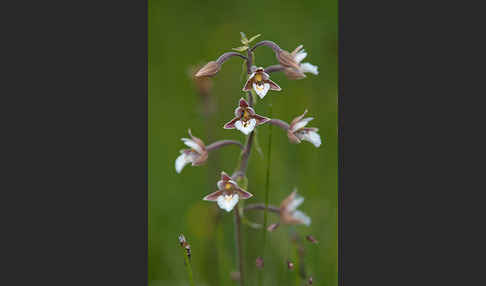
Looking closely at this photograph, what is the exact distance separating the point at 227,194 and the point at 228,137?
2.29 meters

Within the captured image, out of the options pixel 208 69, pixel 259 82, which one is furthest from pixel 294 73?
pixel 208 69

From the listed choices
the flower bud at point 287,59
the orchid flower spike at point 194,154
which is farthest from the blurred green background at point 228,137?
the flower bud at point 287,59

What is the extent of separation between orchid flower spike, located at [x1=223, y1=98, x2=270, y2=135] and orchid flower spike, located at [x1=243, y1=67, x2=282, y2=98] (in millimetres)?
115

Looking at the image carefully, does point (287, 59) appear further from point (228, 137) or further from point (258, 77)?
A: point (228, 137)

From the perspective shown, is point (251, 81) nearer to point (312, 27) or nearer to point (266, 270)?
point (266, 270)

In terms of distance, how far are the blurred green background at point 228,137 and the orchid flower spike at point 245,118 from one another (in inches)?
57.4

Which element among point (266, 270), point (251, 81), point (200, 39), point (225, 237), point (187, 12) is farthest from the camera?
point (200, 39)

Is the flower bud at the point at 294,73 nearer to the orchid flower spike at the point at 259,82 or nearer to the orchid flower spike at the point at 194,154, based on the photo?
the orchid flower spike at the point at 259,82

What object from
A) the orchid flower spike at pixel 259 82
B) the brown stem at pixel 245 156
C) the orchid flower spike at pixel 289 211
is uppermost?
the orchid flower spike at pixel 259 82

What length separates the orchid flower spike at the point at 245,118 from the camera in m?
3.20

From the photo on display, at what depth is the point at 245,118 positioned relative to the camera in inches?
128
